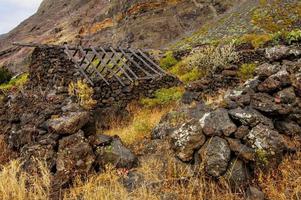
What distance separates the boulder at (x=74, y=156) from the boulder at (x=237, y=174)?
8.61ft

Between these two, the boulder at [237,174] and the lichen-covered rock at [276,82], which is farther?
the lichen-covered rock at [276,82]

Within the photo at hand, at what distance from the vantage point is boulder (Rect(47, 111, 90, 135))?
7758mm

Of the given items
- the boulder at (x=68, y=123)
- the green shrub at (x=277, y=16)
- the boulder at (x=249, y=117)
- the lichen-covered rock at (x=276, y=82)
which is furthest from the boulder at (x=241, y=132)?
the green shrub at (x=277, y=16)

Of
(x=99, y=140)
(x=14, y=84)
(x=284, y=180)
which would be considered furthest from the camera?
(x=14, y=84)

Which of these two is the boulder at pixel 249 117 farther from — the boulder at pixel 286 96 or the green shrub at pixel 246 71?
the green shrub at pixel 246 71

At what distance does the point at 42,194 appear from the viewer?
6.63 m

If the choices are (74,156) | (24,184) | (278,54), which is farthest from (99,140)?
(278,54)

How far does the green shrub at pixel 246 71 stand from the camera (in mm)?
14906

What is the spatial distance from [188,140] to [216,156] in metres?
0.74

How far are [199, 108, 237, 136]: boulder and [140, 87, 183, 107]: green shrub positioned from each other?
7404mm

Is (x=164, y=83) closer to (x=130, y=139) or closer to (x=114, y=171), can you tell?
(x=130, y=139)

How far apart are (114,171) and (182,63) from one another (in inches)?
642

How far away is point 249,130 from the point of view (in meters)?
6.99

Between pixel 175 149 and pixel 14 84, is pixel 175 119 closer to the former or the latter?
pixel 175 149
